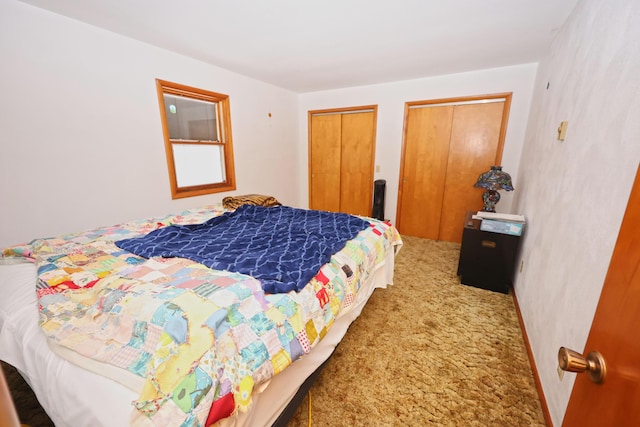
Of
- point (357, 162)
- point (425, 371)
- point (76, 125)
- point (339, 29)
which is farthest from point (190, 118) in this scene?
point (425, 371)

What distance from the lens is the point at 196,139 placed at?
3.15 meters

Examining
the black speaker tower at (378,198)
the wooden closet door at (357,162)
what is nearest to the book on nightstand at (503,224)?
the black speaker tower at (378,198)

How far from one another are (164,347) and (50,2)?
101 inches

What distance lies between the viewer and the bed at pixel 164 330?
0.76m

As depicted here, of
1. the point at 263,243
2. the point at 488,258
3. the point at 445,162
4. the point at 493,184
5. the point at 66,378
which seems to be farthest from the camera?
the point at 445,162

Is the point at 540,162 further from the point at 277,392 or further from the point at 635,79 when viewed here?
the point at 277,392

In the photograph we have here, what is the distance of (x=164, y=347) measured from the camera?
811 mm

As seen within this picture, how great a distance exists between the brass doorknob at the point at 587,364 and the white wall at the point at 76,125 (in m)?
3.05

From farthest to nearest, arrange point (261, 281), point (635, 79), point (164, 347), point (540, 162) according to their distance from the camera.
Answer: point (540, 162) < point (261, 281) < point (635, 79) < point (164, 347)

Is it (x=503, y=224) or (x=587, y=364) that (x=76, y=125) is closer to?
(x=587, y=364)

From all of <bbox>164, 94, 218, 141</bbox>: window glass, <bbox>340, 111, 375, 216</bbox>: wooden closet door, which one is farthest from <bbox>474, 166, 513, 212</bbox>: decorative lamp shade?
<bbox>164, 94, 218, 141</bbox>: window glass

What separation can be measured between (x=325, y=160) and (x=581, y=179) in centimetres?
357

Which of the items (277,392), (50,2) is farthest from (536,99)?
(50,2)

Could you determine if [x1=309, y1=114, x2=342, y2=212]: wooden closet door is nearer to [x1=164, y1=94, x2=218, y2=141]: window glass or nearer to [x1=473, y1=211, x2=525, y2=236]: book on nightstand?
[x1=164, y1=94, x2=218, y2=141]: window glass
